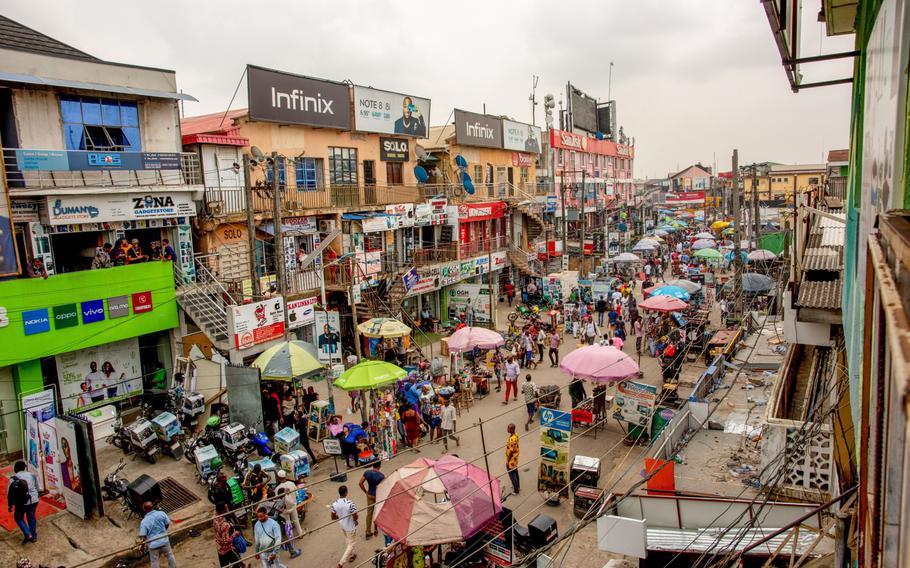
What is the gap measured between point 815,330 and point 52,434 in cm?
1422

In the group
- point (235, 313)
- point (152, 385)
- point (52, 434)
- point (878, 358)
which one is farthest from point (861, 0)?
point (152, 385)

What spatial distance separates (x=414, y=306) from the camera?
29.9 m

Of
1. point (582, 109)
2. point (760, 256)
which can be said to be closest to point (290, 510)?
Answer: point (760, 256)

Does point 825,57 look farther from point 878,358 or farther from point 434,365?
point 434,365

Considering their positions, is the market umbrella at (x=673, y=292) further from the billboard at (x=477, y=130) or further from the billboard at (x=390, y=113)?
the billboard at (x=477, y=130)

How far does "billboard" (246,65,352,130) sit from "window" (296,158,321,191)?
61.7 inches

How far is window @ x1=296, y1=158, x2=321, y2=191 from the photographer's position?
82.3ft

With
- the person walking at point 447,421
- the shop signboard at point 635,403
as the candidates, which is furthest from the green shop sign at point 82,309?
the shop signboard at point 635,403

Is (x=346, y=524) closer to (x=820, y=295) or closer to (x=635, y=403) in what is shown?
(x=635, y=403)

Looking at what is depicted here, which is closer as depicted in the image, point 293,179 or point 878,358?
point 878,358

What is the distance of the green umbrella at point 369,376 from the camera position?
1480cm

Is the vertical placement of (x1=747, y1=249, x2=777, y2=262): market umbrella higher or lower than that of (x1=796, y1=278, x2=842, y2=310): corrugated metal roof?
lower

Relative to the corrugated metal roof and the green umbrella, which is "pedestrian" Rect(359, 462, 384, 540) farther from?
the corrugated metal roof

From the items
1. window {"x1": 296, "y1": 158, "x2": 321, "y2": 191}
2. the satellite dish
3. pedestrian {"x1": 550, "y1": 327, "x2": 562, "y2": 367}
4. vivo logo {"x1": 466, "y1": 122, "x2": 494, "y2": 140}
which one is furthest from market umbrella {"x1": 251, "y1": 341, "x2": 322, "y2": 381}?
vivo logo {"x1": 466, "y1": 122, "x2": 494, "y2": 140}
